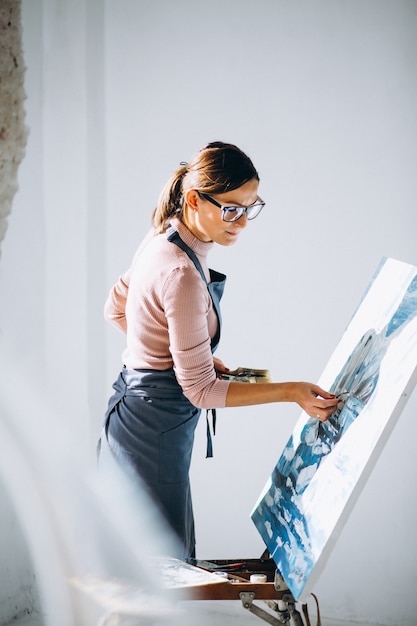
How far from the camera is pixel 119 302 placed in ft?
6.27

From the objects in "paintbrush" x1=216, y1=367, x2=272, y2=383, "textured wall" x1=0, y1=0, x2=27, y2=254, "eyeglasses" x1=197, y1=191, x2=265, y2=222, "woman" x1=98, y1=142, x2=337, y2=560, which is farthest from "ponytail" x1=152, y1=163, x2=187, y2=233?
"textured wall" x1=0, y1=0, x2=27, y2=254

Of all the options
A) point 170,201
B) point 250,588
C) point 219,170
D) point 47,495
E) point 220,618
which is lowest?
point 220,618

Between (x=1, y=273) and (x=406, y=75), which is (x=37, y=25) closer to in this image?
(x=1, y=273)

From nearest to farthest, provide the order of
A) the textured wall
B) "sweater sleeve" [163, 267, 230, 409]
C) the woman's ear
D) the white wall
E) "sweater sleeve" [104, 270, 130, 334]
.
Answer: "sweater sleeve" [163, 267, 230, 409] → the woman's ear → "sweater sleeve" [104, 270, 130, 334] → the textured wall → the white wall

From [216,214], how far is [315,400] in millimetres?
419

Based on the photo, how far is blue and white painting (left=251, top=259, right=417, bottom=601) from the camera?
4.32 feet

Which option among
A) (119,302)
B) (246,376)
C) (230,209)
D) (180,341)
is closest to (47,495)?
(119,302)

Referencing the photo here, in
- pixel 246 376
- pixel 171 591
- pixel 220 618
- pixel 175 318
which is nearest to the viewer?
pixel 171 591

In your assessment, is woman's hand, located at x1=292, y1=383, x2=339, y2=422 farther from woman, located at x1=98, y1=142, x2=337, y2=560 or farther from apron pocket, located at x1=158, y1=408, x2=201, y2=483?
apron pocket, located at x1=158, y1=408, x2=201, y2=483

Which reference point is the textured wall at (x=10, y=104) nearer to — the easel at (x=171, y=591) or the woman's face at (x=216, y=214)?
the woman's face at (x=216, y=214)

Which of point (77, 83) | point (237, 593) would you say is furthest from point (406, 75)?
point (237, 593)

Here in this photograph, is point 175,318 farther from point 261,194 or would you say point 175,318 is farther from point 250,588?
point 261,194

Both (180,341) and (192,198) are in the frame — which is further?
(192,198)

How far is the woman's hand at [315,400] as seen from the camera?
1.50 m
